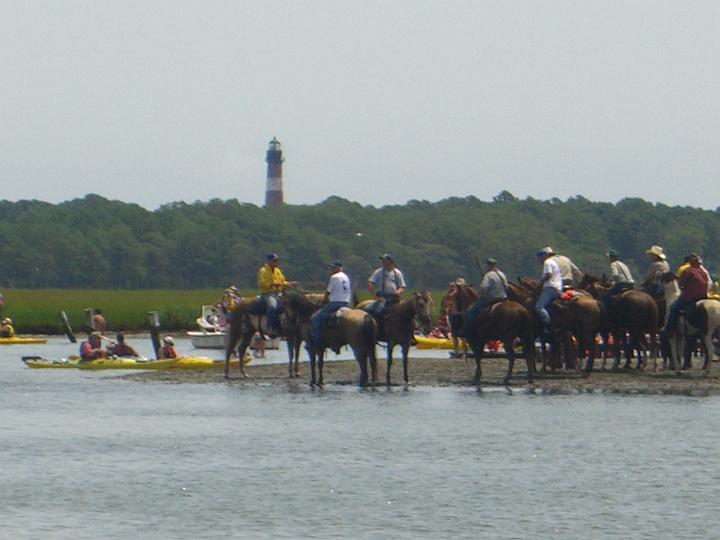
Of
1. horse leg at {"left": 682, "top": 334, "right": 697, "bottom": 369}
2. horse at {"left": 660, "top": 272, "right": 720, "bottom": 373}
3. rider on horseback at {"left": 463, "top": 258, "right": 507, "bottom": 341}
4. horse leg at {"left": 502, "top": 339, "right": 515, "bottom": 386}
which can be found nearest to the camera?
rider on horseback at {"left": 463, "top": 258, "right": 507, "bottom": 341}

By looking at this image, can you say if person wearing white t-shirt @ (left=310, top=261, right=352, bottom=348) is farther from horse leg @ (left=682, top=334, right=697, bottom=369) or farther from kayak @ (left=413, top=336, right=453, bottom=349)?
kayak @ (left=413, top=336, right=453, bottom=349)

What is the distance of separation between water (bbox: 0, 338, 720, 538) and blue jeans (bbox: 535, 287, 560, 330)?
6.26 feet

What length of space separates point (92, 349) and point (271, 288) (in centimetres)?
841

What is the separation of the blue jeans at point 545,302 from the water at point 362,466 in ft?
6.26

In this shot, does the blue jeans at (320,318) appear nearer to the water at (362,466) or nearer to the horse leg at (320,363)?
the horse leg at (320,363)

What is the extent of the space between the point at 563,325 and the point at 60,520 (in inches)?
657

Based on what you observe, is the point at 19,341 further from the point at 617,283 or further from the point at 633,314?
the point at 633,314

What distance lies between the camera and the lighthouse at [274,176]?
17800 cm

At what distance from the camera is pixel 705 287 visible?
32.8 m

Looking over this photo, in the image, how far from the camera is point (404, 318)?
106ft

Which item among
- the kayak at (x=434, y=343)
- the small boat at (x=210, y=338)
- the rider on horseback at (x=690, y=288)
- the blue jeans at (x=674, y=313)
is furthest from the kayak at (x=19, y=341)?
the rider on horseback at (x=690, y=288)

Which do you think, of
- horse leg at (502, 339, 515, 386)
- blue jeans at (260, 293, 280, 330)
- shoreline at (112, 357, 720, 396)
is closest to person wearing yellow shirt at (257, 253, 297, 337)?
blue jeans at (260, 293, 280, 330)

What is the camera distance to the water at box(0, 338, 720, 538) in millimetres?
17547

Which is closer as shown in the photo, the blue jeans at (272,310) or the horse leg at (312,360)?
the horse leg at (312,360)
